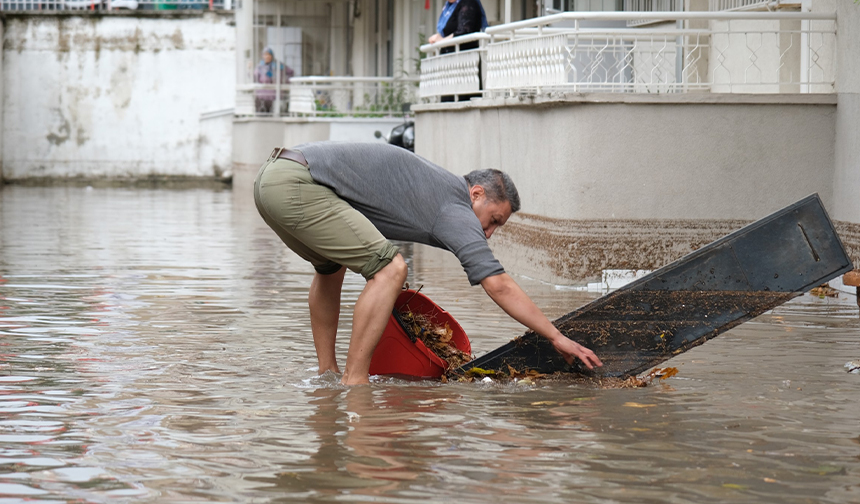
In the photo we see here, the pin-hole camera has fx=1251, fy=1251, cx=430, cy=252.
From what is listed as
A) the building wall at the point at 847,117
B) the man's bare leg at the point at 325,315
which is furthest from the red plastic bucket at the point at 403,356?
the building wall at the point at 847,117

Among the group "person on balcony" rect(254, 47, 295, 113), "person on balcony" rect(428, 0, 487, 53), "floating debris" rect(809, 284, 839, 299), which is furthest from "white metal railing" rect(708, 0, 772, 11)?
"person on balcony" rect(254, 47, 295, 113)

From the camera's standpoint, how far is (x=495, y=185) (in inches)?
231

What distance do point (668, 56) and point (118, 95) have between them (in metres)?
19.8

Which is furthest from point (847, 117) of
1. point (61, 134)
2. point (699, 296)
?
point (61, 134)

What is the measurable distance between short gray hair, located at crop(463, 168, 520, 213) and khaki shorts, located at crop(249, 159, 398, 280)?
512 mm

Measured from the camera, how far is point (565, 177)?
10.3m

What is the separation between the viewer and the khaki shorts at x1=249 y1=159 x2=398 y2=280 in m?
5.77

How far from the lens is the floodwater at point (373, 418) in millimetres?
4340

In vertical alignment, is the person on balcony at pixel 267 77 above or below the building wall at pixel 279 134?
above

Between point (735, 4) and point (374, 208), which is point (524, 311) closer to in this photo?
point (374, 208)

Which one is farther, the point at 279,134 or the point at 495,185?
the point at 279,134

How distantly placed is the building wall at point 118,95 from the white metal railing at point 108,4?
0.91 metres

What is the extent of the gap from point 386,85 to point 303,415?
63.3ft

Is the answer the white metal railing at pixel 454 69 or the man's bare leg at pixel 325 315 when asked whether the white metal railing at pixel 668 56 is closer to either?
the white metal railing at pixel 454 69
